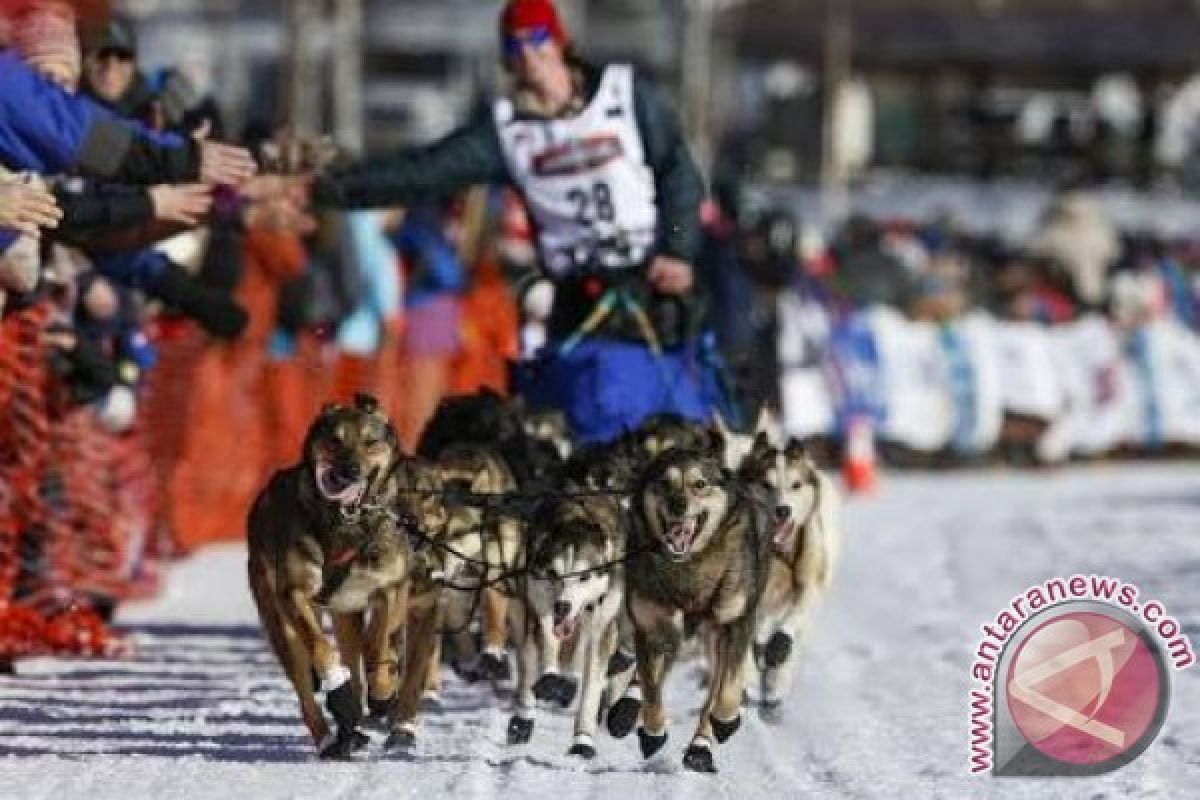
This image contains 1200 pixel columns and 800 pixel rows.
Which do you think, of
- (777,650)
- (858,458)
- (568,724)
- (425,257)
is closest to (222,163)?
(568,724)

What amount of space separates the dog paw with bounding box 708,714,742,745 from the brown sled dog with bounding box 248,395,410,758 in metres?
0.76

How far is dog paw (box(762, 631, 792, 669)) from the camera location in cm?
801

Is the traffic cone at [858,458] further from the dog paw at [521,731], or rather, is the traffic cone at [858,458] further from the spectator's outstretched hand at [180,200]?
the dog paw at [521,731]

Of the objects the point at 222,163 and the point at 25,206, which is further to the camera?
the point at 222,163

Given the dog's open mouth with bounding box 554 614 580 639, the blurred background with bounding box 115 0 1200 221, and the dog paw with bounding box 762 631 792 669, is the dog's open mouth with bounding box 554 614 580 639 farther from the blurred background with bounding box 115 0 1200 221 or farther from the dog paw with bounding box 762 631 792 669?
the blurred background with bounding box 115 0 1200 221

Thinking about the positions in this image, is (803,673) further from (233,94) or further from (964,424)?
(233,94)

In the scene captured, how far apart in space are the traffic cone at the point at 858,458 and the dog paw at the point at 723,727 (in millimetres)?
9865

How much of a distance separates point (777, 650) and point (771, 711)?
18cm

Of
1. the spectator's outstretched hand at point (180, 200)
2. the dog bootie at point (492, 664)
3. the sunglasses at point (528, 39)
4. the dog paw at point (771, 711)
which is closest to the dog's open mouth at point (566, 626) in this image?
the dog bootie at point (492, 664)

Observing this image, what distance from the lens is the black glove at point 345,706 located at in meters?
6.79

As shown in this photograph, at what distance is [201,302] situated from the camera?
30.3 ft

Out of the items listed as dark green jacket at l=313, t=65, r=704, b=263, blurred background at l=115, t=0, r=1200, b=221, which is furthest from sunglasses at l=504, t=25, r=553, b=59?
blurred background at l=115, t=0, r=1200, b=221

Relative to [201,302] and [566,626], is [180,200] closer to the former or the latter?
[201,302]

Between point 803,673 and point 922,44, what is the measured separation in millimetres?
24692
